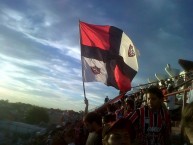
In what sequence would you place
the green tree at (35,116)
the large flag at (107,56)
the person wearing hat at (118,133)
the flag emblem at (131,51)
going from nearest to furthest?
the person wearing hat at (118,133) < the large flag at (107,56) < the flag emblem at (131,51) < the green tree at (35,116)

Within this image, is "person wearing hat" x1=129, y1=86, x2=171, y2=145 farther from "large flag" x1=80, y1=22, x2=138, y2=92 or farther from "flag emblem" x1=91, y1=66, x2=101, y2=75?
"flag emblem" x1=91, y1=66, x2=101, y2=75

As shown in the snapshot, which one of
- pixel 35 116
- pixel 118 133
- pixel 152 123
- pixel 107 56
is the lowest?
pixel 118 133

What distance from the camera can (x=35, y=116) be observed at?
5097cm

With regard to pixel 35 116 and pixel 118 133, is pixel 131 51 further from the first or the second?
pixel 35 116

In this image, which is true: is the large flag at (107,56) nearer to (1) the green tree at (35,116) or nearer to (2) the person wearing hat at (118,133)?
(2) the person wearing hat at (118,133)

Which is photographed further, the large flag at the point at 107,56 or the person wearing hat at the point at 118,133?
the large flag at the point at 107,56

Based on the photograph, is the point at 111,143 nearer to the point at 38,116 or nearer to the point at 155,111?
the point at 155,111

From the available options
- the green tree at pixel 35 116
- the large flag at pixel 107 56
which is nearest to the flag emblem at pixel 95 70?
the large flag at pixel 107 56

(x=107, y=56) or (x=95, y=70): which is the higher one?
(x=107, y=56)

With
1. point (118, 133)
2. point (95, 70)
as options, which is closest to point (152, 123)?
point (118, 133)

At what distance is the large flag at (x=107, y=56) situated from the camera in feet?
33.3

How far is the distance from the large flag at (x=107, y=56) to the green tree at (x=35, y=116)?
4106 cm

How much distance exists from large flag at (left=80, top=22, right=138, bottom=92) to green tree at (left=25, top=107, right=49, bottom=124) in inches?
1616

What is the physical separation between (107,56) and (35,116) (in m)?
42.1
